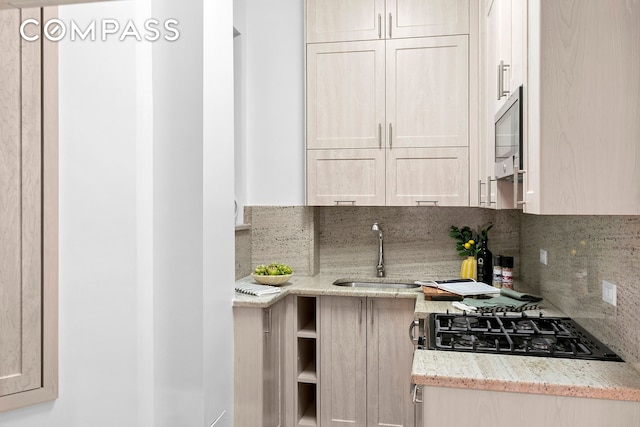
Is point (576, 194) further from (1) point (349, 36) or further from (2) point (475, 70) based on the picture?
(1) point (349, 36)

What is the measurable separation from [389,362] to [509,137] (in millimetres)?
1547

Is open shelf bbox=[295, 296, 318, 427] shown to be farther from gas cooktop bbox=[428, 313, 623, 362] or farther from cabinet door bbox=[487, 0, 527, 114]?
cabinet door bbox=[487, 0, 527, 114]

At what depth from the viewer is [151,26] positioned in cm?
235

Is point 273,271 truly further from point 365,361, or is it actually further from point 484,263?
point 484,263

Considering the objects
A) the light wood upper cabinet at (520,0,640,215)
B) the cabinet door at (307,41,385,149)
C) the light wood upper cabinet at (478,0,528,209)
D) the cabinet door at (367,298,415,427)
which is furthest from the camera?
the cabinet door at (307,41,385,149)

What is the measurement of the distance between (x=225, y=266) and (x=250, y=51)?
5.50 feet

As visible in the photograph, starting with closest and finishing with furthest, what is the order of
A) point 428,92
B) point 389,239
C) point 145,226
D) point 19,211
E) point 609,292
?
point 19,211
point 609,292
point 145,226
point 428,92
point 389,239

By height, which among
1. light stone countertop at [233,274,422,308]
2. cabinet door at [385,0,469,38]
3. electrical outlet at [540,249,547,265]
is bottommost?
light stone countertop at [233,274,422,308]

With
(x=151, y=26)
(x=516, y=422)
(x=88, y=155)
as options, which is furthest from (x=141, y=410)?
(x=151, y=26)

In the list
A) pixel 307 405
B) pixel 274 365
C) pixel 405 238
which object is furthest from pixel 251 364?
pixel 405 238

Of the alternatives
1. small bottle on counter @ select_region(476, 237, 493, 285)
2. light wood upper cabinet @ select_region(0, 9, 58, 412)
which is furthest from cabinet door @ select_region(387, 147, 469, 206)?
light wood upper cabinet @ select_region(0, 9, 58, 412)

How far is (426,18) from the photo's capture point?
3.16 meters

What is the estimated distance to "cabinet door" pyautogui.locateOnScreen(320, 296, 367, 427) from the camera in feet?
9.93

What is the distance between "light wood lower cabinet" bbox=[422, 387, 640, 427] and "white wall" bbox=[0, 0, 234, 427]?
3.86 ft
